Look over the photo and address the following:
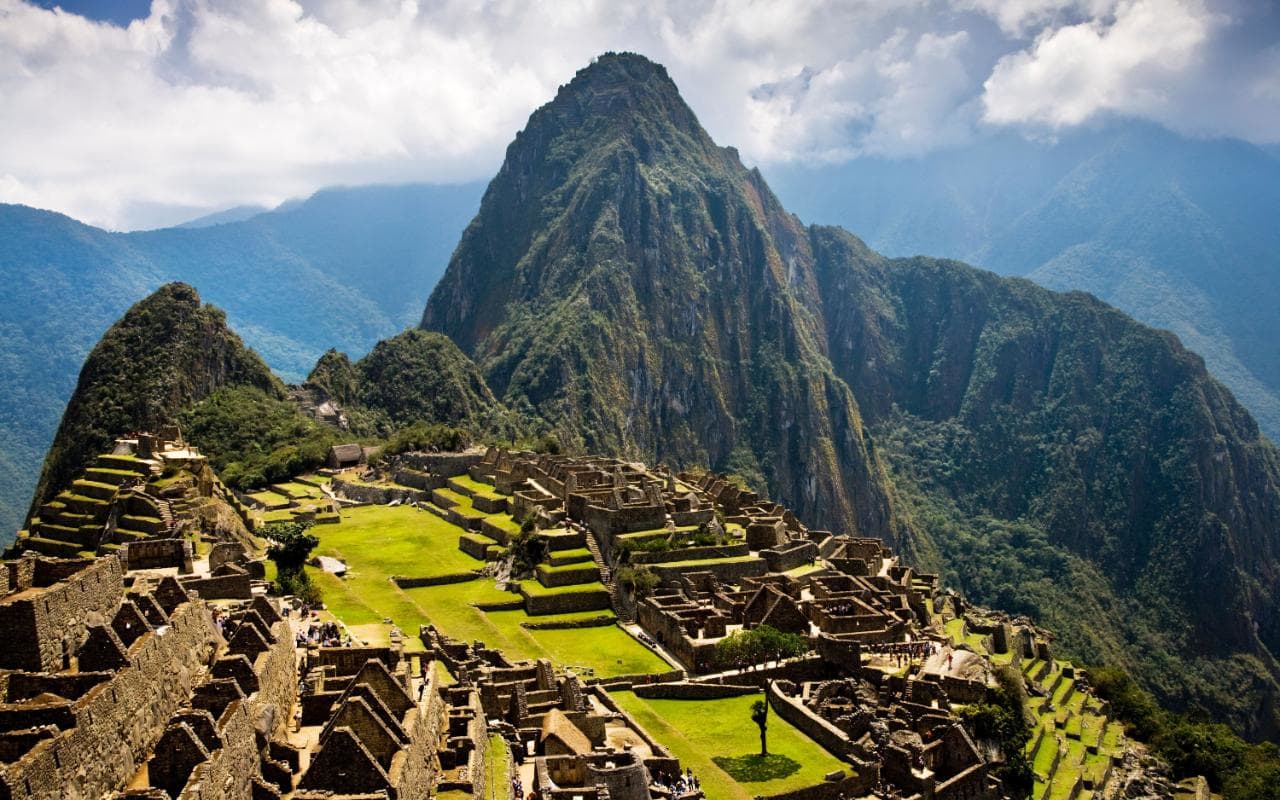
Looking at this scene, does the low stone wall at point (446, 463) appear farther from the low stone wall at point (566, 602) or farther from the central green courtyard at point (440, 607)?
the low stone wall at point (566, 602)

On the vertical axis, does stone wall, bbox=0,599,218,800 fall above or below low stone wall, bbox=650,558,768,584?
above

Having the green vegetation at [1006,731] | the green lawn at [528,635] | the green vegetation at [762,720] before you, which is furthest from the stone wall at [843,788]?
the green lawn at [528,635]

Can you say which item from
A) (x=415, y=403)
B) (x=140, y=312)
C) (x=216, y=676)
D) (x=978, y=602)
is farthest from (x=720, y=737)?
(x=978, y=602)

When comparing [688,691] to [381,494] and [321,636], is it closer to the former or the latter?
[321,636]

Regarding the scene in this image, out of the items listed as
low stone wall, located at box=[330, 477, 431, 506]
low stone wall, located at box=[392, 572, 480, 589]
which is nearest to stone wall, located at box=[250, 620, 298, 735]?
low stone wall, located at box=[392, 572, 480, 589]

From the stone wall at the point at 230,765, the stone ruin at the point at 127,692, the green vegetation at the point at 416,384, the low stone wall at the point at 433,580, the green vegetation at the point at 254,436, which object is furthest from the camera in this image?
the green vegetation at the point at 416,384

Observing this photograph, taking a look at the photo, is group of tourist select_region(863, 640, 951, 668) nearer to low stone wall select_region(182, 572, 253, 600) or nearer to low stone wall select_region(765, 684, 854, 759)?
low stone wall select_region(765, 684, 854, 759)

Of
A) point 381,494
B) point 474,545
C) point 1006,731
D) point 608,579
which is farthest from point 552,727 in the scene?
point 381,494
